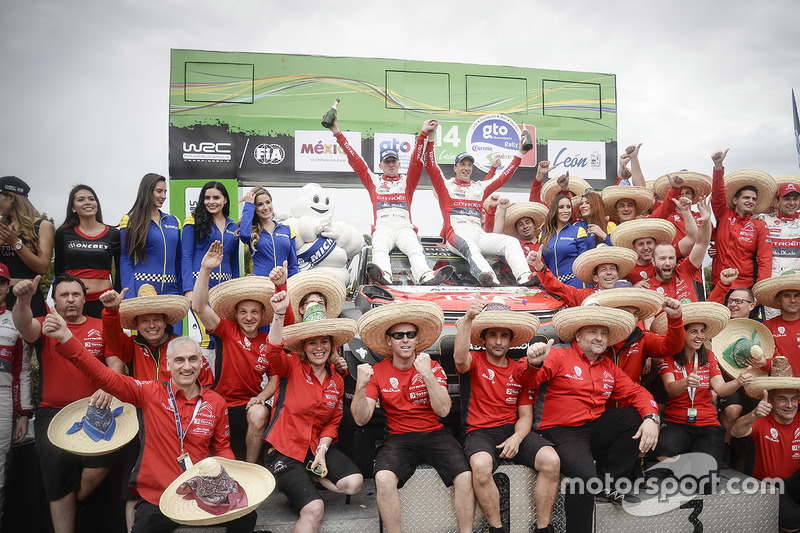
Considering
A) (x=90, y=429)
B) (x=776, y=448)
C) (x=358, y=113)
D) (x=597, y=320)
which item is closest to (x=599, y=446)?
(x=597, y=320)

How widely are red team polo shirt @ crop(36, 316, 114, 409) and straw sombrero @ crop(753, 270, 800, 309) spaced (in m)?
5.67

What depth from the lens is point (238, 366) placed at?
435 cm

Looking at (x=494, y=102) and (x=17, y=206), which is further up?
(x=494, y=102)

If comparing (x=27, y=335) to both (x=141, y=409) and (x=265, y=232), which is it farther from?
(x=265, y=232)

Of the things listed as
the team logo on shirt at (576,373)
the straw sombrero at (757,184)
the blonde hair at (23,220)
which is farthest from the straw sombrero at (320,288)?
the straw sombrero at (757,184)

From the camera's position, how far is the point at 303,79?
1082 centimetres

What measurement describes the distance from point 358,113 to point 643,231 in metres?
6.89

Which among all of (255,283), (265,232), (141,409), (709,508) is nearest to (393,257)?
(265,232)

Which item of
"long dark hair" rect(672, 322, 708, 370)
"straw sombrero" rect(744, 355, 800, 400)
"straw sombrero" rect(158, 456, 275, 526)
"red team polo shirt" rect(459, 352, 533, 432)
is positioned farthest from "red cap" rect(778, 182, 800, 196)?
"straw sombrero" rect(158, 456, 275, 526)

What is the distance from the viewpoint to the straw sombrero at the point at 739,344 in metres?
4.92

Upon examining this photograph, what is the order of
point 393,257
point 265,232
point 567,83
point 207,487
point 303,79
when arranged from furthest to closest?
point 567,83 < point 303,79 < point 393,257 < point 265,232 < point 207,487

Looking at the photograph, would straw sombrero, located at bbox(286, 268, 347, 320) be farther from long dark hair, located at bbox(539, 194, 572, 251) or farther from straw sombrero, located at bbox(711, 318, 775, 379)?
straw sombrero, located at bbox(711, 318, 775, 379)

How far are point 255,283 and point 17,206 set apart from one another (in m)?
2.42

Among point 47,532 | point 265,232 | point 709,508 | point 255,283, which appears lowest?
point 47,532
